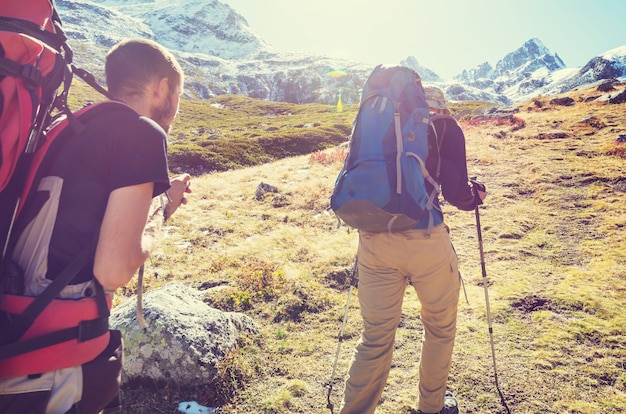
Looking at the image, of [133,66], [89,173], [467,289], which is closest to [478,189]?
[133,66]

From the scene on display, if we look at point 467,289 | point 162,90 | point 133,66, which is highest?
point 133,66

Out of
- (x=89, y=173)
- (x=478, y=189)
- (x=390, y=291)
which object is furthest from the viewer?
(x=478, y=189)

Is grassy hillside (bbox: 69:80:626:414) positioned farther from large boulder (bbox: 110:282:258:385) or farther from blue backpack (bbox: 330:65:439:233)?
blue backpack (bbox: 330:65:439:233)

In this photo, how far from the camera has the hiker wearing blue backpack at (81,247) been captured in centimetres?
187

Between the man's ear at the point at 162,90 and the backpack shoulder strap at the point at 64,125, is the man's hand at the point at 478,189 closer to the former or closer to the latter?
the man's ear at the point at 162,90

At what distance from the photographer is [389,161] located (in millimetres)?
3434

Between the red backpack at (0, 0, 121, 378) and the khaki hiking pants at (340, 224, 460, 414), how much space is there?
2.48 metres

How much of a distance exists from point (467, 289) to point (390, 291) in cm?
444

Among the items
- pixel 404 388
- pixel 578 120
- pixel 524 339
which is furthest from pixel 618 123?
pixel 404 388

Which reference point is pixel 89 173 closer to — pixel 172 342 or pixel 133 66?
pixel 133 66

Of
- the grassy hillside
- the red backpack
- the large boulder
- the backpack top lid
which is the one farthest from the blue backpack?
the large boulder

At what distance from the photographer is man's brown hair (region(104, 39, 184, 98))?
7.75ft

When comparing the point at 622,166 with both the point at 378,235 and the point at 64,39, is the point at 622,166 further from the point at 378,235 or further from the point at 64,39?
the point at 64,39

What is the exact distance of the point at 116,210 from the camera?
2010 millimetres
